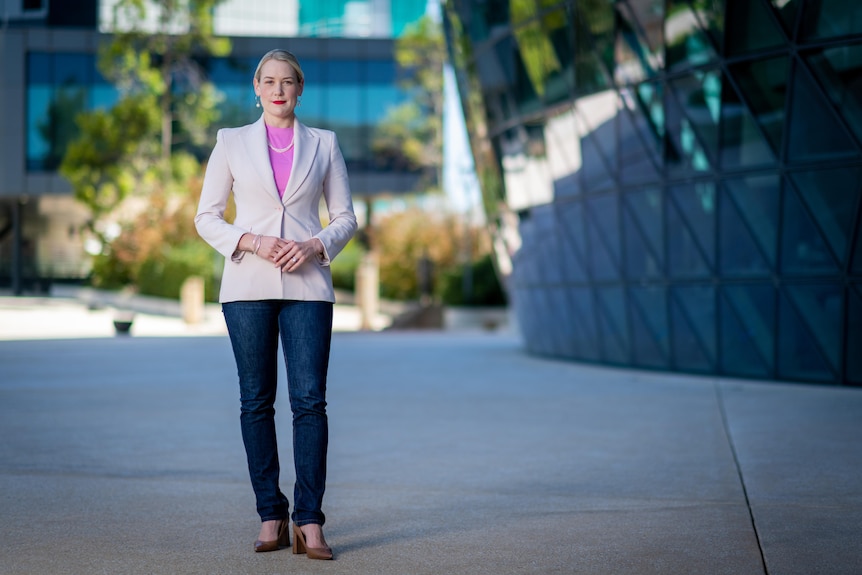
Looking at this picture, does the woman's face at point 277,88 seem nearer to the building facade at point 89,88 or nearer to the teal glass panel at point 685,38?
the teal glass panel at point 685,38

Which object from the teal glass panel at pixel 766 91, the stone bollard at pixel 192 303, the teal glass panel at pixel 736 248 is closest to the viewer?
the teal glass panel at pixel 766 91

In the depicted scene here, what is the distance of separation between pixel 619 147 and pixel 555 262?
316 cm

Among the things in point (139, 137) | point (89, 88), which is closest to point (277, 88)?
point (139, 137)

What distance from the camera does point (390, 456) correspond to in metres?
8.77

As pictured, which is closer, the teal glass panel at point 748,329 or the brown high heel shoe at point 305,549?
the brown high heel shoe at point 305,549

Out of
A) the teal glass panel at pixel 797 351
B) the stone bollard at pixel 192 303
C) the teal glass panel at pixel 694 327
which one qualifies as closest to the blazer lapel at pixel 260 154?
the teal glass panel at pixel 797 351

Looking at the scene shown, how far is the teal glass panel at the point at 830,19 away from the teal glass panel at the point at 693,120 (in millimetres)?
1672

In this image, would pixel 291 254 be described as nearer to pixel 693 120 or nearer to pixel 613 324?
pixel 693 120

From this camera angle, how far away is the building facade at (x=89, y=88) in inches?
2271

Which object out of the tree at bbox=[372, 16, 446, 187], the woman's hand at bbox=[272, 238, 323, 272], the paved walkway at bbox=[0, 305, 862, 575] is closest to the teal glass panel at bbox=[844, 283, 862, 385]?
the paved walkway at bbox=[0, 305, 862, 575]

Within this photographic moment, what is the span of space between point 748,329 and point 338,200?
1222cm

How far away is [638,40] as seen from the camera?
17.5 metres

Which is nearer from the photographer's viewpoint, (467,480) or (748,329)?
(467,480)

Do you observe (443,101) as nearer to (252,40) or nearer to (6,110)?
(252,40)
